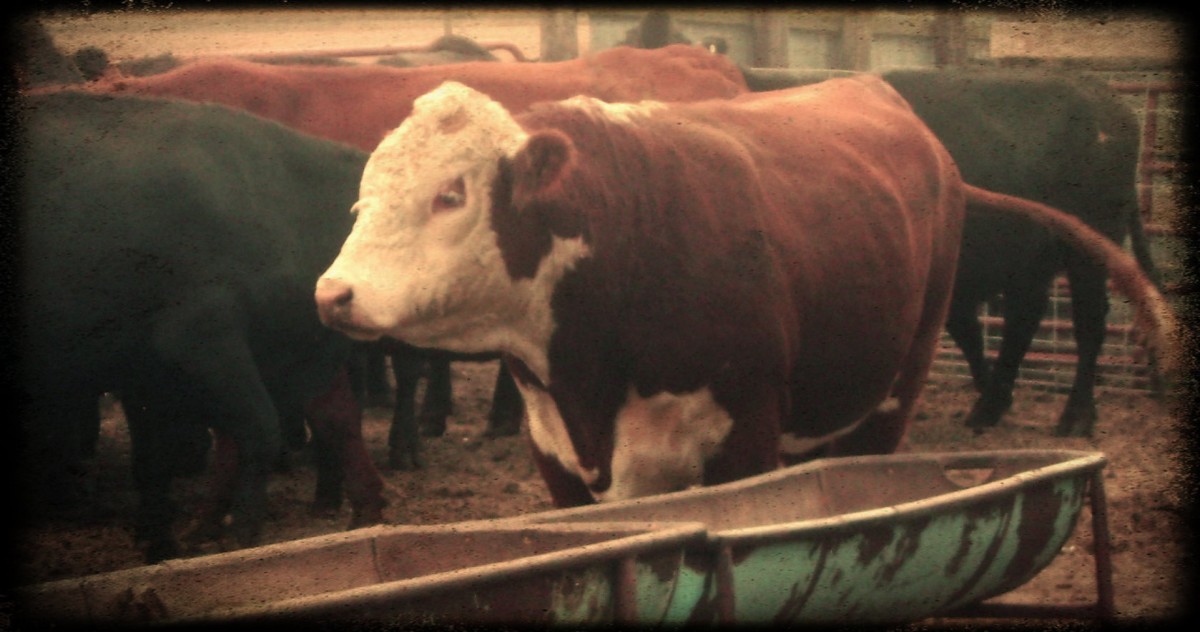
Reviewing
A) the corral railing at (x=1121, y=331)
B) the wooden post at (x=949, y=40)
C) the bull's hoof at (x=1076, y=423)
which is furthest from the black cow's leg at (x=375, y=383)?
the wooden post at (x=949, y=40)

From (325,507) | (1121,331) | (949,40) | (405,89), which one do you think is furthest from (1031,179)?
(325,507)

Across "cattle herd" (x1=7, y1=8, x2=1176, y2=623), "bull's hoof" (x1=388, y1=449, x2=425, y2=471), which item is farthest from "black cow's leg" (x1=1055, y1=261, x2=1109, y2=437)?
"bull's hoof" (x1=388, y1=449, x2=425, y2=471)

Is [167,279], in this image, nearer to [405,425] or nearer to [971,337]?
[405,425]

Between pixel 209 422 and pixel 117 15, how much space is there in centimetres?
134

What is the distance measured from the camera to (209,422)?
4.30 m

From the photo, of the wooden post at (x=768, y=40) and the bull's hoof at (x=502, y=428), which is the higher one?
the wooden post at (x=768, y=40)

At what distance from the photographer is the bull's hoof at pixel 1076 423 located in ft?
20.9

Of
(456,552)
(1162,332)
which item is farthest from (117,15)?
(1162,332)

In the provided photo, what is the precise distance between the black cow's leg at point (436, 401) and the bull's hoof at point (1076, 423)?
295cm

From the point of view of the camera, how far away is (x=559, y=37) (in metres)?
8.40

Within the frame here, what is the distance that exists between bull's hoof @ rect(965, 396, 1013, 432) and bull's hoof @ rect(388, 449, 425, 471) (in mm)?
2733

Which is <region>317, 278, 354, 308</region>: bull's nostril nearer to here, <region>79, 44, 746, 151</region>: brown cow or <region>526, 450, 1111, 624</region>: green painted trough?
<region>526, 450, 1111, 624</region>: green painted trough

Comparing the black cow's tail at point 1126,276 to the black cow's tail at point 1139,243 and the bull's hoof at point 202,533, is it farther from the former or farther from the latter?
the bull's hoof at point 202,533

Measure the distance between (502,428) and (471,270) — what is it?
3343mm
